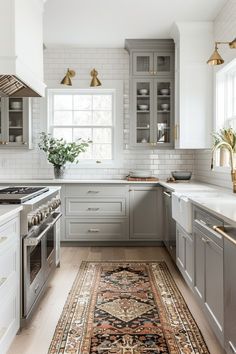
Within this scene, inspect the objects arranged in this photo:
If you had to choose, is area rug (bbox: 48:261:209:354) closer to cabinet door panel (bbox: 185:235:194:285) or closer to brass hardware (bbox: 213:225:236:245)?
cabinet door panel (bbox: 185:235:194:285)

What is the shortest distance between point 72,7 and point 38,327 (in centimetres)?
343

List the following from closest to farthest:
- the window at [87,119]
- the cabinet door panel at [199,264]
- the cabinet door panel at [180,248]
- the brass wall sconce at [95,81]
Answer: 1. the cabinet door panel at [199,264]
2. the cabinet door panel at [180,248]
3. the brass wall sconce at [95,81]
4. the window at [87,119]

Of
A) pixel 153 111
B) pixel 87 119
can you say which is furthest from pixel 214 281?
pixel 87 119

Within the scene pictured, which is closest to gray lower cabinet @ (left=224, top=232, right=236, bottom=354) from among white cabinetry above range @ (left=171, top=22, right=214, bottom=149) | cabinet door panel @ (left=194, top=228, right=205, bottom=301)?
cabinet door panel @ (left=194, top=228, right=205, bottom=301)

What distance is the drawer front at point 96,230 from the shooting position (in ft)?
16.8

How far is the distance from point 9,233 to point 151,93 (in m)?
3.69

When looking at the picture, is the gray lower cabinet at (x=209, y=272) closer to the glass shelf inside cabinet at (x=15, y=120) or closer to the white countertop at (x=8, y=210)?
the white countertop at (x=8, y=210)

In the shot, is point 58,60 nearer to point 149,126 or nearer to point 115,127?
point 115,127

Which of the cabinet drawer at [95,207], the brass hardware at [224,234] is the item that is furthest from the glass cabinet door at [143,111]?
the brass hardware at [224,234]

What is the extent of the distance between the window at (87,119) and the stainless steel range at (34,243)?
2.44 m

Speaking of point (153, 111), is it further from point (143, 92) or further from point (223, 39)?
point (223, 39)

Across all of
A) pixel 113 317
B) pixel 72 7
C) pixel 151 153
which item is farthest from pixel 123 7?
pixel 113 317

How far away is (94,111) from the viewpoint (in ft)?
18.9

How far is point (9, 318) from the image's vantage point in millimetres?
2250
